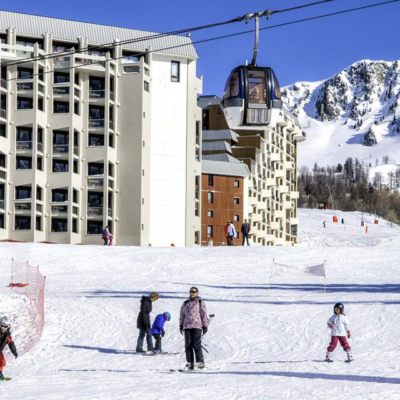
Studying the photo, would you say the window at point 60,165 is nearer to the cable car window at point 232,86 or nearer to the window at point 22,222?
the window at point 22,222

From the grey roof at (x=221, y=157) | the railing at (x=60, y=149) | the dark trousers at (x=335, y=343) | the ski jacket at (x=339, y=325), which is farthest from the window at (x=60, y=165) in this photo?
the dark trousers at (x=335, y=343)

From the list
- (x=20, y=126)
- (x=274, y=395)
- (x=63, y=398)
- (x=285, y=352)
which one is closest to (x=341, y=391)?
(x=274, y=395)

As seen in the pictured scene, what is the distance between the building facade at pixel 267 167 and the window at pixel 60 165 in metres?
27.7

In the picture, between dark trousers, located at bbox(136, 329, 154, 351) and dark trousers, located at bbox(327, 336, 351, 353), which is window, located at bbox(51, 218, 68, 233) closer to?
dark trousers, located at bbox(136, 329, 154, 351)

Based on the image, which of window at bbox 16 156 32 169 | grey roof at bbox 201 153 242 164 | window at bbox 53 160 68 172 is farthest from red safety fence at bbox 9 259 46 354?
grey roof at bbox 201 153 242 164

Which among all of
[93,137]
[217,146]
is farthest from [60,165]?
[217,146]

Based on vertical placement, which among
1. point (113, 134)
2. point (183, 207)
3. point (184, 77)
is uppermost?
point (184, 77)

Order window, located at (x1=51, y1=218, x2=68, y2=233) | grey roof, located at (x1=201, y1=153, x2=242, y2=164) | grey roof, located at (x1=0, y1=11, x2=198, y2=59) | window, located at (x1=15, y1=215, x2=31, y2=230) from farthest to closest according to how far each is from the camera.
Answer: grey roof, located at (x1=201, y1=153, x2=242, y2=164) → grey roof, located at (x1=0, y1=11, x2=198, y2=59) → window, located at (x1=51, y1=218, x2=68, y2=233) → window, located at (x1=15, y1=215, x2=31, y2=230)

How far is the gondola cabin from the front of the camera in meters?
24.9

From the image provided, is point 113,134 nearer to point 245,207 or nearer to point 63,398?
point 245,207

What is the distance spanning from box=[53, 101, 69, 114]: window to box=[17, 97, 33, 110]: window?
194 cm

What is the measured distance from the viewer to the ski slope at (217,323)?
16.4 metres

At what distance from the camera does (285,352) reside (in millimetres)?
22531

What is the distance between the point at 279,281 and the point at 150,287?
5.30 meters
